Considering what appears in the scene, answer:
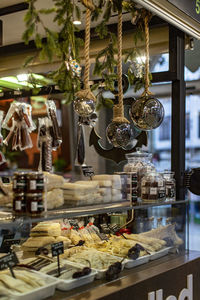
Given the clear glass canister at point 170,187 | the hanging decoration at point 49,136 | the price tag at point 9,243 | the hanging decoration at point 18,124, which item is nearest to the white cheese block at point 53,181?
the price tag at point 9,243

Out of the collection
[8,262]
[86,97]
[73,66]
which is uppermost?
[73,66]

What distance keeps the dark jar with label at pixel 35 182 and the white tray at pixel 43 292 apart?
16.3 inches

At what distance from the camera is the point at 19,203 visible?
1.86 metres

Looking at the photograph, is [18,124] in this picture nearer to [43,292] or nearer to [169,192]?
[169,192]

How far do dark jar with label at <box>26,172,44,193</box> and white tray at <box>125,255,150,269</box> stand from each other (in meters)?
0.76

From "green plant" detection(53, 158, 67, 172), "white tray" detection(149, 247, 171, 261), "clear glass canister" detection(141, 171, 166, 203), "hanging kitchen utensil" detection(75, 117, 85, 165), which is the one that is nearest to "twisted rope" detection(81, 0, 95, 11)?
"clear glass canister" detection(141, 171, 166, 203)

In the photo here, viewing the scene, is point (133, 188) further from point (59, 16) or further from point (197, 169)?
point (59, 16)

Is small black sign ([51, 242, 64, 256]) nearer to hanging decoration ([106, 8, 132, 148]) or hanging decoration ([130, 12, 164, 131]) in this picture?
hanging decoration ([106, 8, 132, 148])

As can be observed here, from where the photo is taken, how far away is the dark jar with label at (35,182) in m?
1.87

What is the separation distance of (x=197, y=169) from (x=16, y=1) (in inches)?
75.4

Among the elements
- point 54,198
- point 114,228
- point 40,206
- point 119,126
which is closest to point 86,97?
point 119,126

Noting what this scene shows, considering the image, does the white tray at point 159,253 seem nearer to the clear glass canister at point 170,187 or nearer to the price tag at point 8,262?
the clear glass canister at point 170,187

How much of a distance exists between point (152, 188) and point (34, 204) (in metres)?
0.97

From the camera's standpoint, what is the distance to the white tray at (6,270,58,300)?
1704mm
